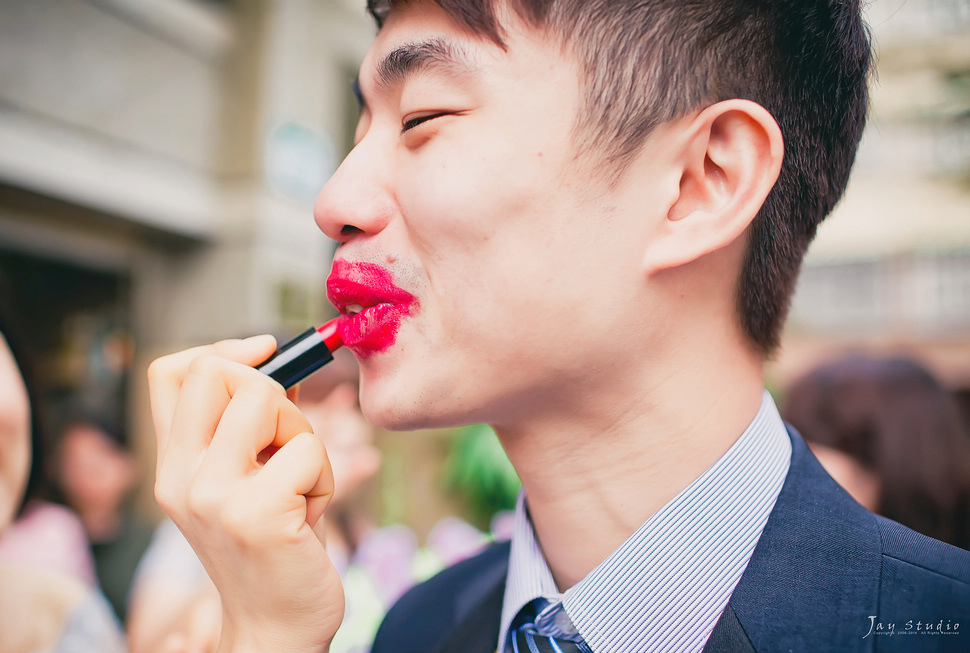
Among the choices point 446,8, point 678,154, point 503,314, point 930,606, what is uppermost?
point 446,8

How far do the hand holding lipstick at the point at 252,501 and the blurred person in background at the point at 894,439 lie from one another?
1.94 metres

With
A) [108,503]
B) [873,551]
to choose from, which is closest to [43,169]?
[108,503]

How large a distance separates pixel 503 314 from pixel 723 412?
16.7 inches

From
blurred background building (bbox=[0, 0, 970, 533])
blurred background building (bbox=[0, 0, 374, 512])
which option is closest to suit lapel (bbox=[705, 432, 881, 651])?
blurred background building (bbox=[0, 0, 970, 533])

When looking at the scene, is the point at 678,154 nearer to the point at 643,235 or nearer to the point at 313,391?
the point at 643,235

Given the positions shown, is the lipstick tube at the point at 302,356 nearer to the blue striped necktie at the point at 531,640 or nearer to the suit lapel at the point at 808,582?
the blue striped necktie at the point at 531,640

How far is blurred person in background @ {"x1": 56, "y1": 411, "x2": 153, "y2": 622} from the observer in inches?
156

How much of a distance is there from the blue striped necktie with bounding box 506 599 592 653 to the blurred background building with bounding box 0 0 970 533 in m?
4.14

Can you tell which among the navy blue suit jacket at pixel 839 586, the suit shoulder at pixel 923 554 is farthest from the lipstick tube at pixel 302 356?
the suit shoulder at pixel 923 554

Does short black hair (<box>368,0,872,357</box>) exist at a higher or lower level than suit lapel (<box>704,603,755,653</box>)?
higher

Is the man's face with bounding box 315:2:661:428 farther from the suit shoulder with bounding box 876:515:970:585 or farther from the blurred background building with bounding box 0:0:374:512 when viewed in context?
the blurred background building with bounding box 0:0:374:512

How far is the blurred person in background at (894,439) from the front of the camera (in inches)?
87.7

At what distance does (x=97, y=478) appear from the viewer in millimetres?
4203

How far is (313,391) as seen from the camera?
2.88 m
